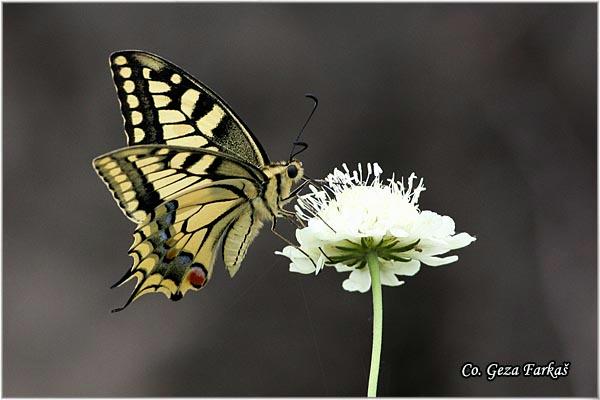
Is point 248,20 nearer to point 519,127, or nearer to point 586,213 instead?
point 519,127

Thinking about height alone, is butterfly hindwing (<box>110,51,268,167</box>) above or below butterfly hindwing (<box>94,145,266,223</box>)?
above

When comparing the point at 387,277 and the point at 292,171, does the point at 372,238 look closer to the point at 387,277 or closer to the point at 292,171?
the point at 387,277

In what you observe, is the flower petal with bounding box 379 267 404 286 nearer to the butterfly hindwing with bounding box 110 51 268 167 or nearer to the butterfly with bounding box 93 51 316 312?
the butterfly with bounding box 93 51 316 312

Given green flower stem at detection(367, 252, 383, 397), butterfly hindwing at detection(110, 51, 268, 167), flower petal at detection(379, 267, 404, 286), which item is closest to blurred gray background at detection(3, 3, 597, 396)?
butterfly hindwing at detection(110, 51, 268, 167)

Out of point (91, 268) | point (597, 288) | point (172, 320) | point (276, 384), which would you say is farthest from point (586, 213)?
point (91, 268)

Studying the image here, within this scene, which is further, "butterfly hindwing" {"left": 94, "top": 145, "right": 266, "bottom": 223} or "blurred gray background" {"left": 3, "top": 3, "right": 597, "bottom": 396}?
"blurred gray background" {"left": 3, "top": 3, "right": 597, "bottom": 396}

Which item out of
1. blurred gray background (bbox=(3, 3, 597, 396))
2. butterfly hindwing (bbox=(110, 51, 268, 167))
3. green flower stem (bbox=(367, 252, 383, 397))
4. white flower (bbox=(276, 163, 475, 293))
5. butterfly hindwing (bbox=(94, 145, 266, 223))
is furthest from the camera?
blurred gray background (bbox=(3, 3, 597, 396))
